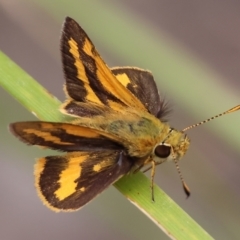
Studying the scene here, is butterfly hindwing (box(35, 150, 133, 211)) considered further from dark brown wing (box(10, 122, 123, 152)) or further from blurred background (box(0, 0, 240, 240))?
blurred background (box(0, 0, 240, 240))

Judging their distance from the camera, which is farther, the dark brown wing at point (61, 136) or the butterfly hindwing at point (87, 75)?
the butterfly hindwing at point (87, 75)

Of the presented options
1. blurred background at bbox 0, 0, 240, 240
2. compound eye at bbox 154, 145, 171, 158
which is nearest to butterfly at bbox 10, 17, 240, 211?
compound eye at bbox 154, 145, 171, 158

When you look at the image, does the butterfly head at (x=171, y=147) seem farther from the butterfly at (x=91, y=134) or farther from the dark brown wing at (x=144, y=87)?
the dark brown wing at (x=144, y=87)

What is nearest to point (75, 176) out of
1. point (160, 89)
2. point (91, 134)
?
point (91, 134)

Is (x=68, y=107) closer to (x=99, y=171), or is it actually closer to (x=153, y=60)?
(x=99, y=171)

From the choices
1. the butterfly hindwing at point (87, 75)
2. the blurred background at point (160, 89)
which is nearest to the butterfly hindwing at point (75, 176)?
the butterfly hindwing at point (87, 75)

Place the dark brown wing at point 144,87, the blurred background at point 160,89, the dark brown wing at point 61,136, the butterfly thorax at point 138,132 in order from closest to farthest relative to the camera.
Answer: the dark brown wing at point 61,136 → the butterfly thorax at point 138,132 → the dark brown wing at point 144,87 → the blurred background at point 160,89
